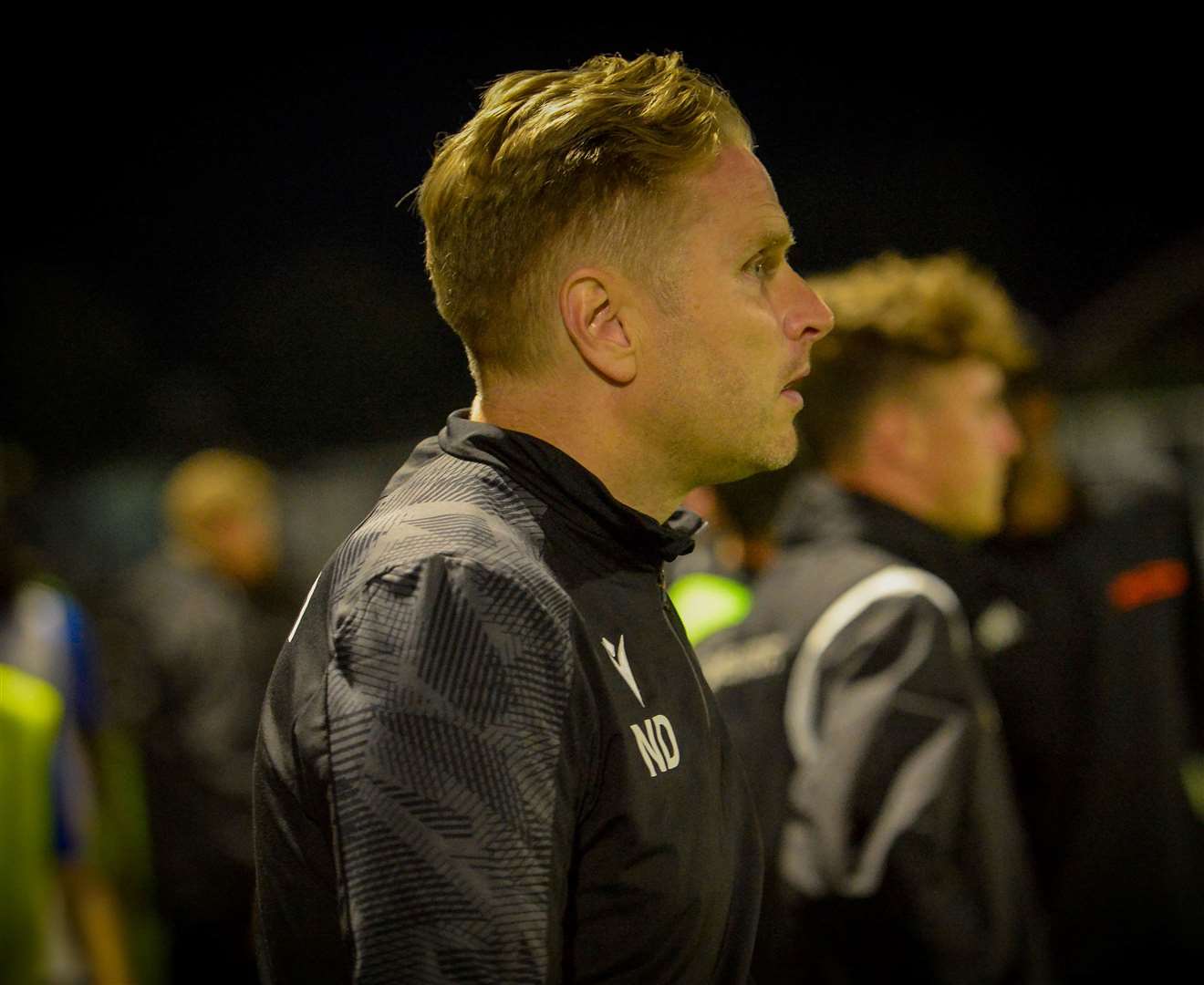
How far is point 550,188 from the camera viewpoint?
130 centimetres

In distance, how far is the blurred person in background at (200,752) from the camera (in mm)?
4336

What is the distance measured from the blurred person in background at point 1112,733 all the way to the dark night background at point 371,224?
7.06 feet

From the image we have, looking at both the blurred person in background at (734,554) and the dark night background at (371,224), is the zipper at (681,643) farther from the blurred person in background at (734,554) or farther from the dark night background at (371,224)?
the dark night background at (371,224)

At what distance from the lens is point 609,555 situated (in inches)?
51.6

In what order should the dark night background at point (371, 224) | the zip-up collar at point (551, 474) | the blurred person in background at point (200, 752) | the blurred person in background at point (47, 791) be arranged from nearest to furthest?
the zip-up collar at point (551, 474)
the blurred person in background at point (47, 791)
the blurred person in background at point (200, 752)
the dark night background at point (371, 224)

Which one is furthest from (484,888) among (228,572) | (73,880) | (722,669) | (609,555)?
(228,572)

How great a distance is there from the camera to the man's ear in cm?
132

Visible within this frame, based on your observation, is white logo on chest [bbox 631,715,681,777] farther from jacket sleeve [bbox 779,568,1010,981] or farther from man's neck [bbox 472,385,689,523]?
jacket sleeve [bbox 779,568,1010,981]

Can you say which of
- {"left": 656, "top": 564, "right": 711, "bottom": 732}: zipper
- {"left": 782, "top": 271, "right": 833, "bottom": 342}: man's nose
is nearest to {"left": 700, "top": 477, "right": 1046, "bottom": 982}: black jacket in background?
{"left": 656, "top": 564, "right": 711, "bottom": 732}: zipper

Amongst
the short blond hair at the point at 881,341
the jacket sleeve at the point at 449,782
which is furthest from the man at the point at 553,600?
the short blond hair at the point at 881,341

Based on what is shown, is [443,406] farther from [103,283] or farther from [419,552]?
[419,552]

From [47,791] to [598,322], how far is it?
1.75 meters

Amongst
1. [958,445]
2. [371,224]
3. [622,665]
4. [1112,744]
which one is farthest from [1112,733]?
[371,224]

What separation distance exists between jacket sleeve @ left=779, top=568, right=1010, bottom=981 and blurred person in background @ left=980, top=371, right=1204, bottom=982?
80 centimetres
